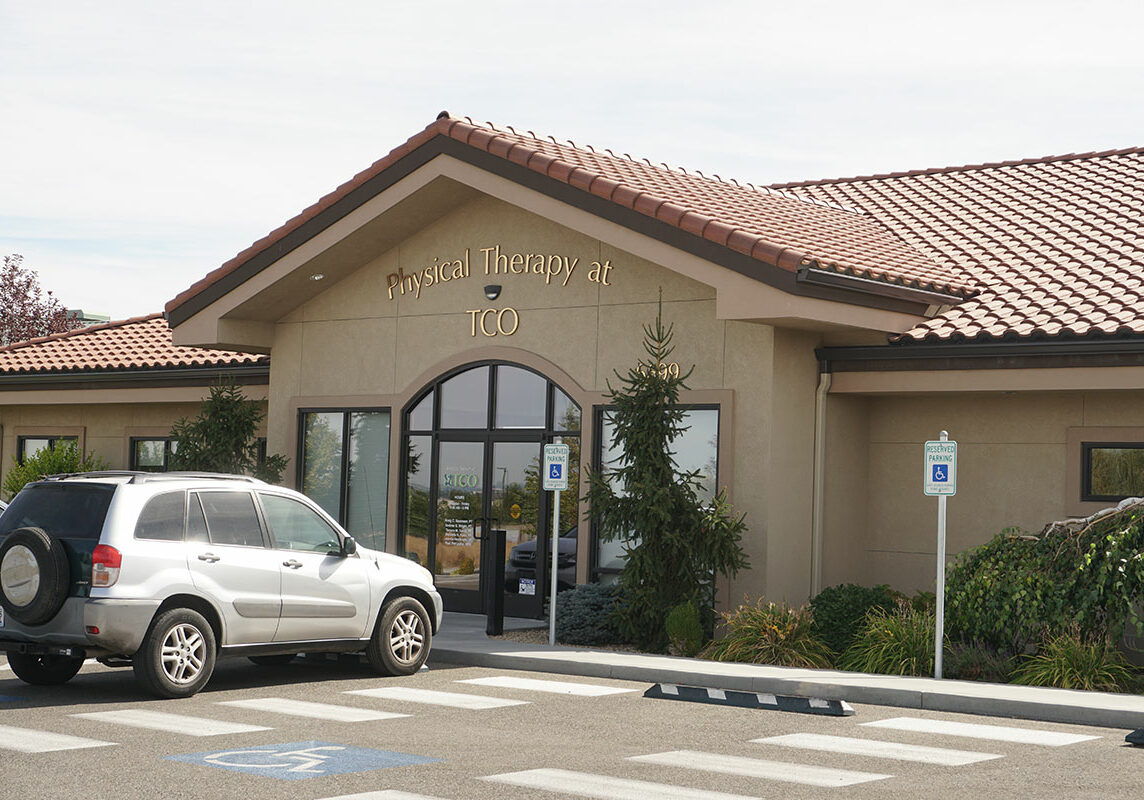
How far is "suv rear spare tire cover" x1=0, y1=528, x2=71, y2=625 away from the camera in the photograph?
11.5 metres

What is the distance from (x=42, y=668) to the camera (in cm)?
1256

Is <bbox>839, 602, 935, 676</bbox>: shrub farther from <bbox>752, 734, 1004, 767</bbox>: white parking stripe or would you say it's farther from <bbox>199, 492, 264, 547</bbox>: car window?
<bbox>199, 492, 264, 547</bbox>: car window

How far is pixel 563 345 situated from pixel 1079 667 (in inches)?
294

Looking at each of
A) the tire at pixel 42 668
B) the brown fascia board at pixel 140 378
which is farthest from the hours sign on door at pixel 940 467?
the brown fascia board at pixel 140 378

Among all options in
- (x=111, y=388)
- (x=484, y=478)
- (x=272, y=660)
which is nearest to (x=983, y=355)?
(x=484, y=478)

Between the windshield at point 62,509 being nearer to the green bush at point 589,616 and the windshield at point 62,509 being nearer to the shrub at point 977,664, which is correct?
the green bush at point 589,616

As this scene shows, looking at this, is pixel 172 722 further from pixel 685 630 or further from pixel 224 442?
pixel 224 442

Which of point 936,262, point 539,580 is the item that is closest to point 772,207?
point 936,262

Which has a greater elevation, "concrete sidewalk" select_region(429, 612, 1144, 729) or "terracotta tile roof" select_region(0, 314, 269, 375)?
"terracotta tile roof" select_region(0, 314, 269, 375)

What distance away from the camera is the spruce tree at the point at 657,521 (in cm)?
1567

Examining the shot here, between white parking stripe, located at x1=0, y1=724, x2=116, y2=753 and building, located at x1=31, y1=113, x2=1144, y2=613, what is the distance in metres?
8.44

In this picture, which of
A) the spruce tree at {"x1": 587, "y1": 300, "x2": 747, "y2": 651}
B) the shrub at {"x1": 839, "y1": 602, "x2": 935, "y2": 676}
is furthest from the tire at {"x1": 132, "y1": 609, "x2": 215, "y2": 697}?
the shrub at {"x1": 839, "y1": 602, "x2": 935, "y2": 676}

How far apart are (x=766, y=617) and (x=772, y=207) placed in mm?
6595

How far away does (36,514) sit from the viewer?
12.2 m
